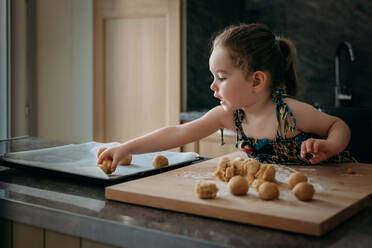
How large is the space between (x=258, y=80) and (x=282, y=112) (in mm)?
129

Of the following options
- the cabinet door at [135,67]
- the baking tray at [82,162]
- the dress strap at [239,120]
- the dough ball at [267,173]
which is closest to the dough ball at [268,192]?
the dough ball at [267,173]

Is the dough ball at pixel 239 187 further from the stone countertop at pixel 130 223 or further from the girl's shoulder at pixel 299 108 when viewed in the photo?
the girl's shoulder at pixel 299 108

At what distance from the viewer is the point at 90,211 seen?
800 mm

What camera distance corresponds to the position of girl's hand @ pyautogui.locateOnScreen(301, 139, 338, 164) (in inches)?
40.1

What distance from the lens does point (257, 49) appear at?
125 cm

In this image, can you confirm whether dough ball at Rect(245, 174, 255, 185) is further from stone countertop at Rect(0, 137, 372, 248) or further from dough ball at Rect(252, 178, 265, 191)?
stone countertop at Rect(0, 137, 372, 248)

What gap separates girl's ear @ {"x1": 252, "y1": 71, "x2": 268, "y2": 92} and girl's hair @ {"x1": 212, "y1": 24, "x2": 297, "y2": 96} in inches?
0.6

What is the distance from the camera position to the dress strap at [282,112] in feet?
4.24

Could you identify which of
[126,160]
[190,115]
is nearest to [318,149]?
[126,160]

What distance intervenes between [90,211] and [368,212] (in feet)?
1.73

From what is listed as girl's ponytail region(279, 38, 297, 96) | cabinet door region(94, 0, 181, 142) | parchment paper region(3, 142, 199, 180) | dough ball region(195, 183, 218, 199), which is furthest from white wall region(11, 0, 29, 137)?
dough ball region(195, 183, 218, 199)

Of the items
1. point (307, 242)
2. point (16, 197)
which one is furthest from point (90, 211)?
point (307, 242)

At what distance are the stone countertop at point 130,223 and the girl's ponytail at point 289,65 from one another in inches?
25.5

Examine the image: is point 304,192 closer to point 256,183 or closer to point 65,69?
point 256,183
